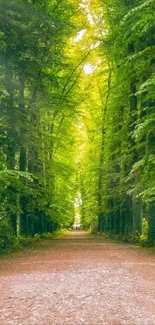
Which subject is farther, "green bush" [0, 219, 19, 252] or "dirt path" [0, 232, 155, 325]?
"green bush" [0, 219, 19, 252]

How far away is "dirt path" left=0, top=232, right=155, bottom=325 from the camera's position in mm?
3607

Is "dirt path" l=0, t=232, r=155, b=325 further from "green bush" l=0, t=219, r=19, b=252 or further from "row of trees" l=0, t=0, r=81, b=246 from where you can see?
"row of trees" l=0, t=0, r=81, b=246

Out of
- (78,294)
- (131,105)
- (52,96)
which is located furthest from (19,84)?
(78,294)

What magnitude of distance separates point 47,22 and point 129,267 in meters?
8.67

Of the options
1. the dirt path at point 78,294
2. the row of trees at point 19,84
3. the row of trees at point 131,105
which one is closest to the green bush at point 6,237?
the row of trees at point 19,84

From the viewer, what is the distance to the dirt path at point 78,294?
142 inches

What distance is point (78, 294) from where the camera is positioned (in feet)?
15.2

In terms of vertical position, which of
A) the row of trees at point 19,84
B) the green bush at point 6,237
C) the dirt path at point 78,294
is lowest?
the dirt path at point 78,294

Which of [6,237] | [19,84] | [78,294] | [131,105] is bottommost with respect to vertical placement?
[78,294]

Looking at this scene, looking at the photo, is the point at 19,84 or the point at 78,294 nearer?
the point at 78,294

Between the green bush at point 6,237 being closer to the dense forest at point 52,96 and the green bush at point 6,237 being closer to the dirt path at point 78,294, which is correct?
the dense forest at point 52,96

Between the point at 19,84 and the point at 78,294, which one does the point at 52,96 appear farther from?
the point at 78,294

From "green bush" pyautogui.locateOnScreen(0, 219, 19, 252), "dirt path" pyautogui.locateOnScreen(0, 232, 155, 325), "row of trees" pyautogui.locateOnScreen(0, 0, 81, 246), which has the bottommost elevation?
"dirt path" pyautogui.locateOnScreen(0, 232, 155, 325)

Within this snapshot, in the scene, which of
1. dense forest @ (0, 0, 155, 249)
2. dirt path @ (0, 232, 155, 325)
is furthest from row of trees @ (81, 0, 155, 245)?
dirt path @ (0, 232, 155, 325)
